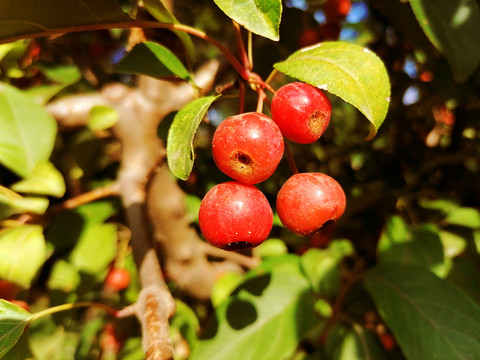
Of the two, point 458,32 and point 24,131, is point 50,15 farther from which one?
point 458,32

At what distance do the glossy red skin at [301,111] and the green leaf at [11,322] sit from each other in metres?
0.63

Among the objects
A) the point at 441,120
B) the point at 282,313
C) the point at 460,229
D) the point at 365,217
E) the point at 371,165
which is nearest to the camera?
the point at 282,313

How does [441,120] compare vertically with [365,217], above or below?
above

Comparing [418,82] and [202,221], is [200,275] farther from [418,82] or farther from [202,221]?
[418,82]

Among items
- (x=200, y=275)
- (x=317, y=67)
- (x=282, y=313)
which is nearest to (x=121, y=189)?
(x=200, y=275)

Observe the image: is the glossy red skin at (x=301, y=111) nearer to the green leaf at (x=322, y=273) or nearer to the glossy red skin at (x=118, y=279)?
the green leaf at (x=322, y=273)

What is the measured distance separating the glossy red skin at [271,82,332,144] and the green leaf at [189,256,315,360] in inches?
21.8

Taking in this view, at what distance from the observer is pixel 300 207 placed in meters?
0.68

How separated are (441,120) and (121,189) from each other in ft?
5.88

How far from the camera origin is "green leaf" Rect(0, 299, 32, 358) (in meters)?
0.72

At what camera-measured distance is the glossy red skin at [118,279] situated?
1.46 meters

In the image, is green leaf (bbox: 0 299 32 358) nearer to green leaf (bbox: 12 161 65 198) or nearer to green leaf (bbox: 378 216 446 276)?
green leaf (bbox: 12 161 65 198)

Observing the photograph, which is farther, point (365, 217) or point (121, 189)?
point (365, 217)

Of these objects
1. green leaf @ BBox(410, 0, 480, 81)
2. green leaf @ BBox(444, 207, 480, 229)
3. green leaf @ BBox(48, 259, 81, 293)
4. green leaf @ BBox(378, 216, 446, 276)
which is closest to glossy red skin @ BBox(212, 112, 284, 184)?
green leaf @ BBox(410, 0, 480, 81)
